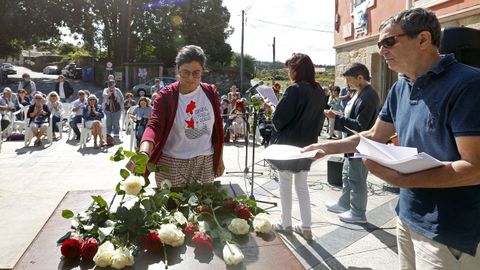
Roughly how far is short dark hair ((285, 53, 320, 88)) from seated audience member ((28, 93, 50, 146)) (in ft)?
26.0

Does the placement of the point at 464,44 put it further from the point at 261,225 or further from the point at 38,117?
the point at 38,117

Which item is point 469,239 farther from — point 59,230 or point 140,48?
point 140,48

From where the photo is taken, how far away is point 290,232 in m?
3.75

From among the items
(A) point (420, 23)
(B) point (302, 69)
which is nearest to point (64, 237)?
(A) point (420, 23)

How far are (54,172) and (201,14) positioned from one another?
2645 cm

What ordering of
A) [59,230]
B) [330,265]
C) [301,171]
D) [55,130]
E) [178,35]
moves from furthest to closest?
[178,35] < [55,130] < [301,171] < [330,265] < [59,230]

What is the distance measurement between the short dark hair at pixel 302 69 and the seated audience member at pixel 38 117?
7935 millimetres

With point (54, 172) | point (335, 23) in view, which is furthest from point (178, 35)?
point (54, 172)

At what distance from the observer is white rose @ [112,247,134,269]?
1.47 m

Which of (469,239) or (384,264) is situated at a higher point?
(469,239)

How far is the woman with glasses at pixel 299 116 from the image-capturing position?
3.37 metres

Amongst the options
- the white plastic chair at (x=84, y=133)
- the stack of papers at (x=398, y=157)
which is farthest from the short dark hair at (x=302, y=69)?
the white plastic chair at (x=84, y=133)

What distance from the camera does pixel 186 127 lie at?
2.65 meters

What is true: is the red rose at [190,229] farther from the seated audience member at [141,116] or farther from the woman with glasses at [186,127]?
the seated audience member at [141,116]
